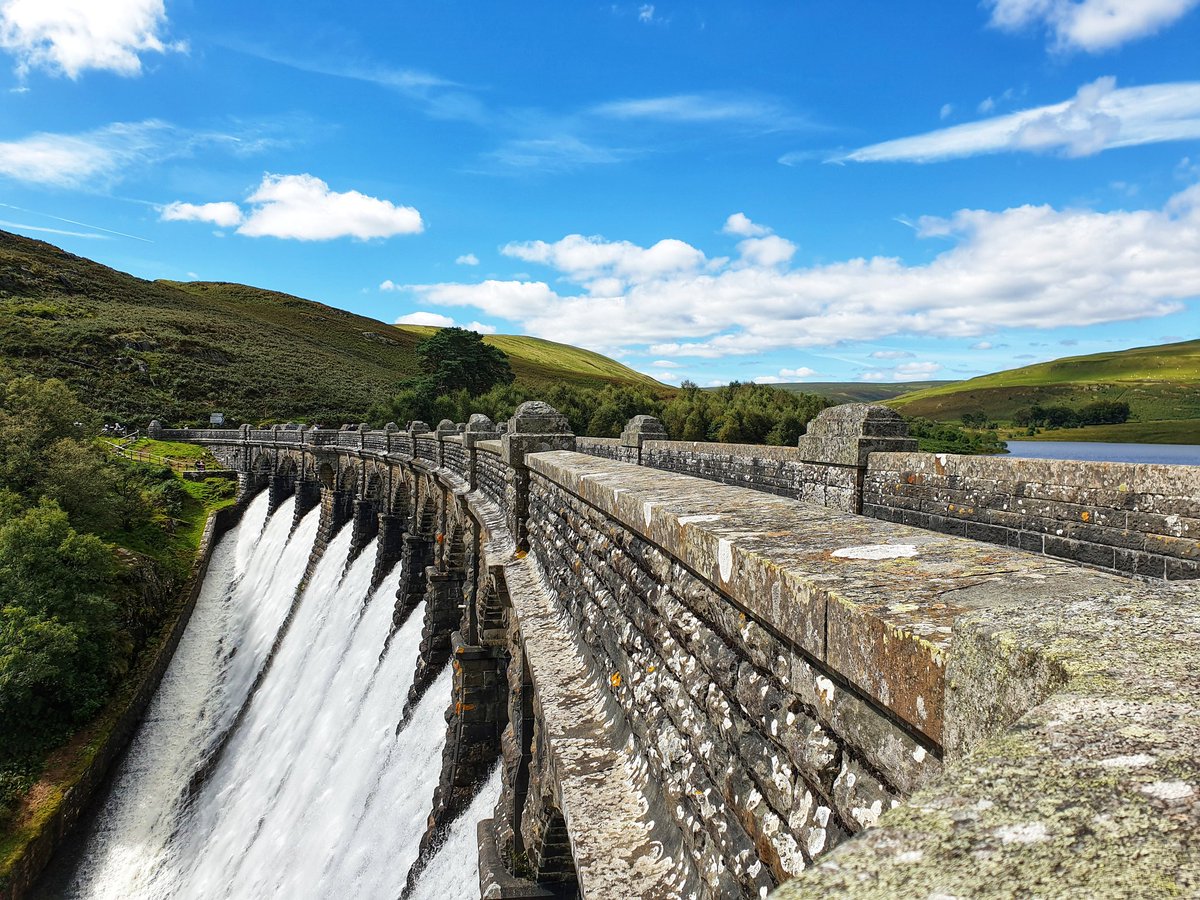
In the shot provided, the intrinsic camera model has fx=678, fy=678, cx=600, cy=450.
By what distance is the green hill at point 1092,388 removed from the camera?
292 ft

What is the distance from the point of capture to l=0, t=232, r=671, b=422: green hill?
55.8 metres

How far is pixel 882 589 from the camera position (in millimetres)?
1982

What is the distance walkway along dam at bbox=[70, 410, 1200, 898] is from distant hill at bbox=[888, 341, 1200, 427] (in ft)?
309

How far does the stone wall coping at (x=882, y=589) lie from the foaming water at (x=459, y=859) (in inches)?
219

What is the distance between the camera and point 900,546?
2.56 meters

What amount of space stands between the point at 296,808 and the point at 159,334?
69.7 m

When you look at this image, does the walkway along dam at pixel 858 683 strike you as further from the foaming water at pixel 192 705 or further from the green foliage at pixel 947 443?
the green foliage at pixel 947 443

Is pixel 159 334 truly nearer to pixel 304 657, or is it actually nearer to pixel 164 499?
pixel 164 499

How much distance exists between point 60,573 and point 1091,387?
127 m

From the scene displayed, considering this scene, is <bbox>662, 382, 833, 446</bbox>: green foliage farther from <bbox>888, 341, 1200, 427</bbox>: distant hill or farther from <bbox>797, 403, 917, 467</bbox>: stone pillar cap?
<bbox>888, 341, 1200, 427</bbox>: distant hill

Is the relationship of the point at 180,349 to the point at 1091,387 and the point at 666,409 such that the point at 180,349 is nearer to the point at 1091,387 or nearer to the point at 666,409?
the point at 666,409

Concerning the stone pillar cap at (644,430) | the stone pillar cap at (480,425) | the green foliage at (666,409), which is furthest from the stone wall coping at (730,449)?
the green foliage at (666,409)

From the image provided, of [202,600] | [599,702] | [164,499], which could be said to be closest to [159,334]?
[164,499]

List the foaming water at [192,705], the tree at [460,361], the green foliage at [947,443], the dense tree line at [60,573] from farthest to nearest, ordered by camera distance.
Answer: the tree at [460,361] < the green foliage at [947,443] < the dense tree line at [60,573] < the foaming water at [192,705]
